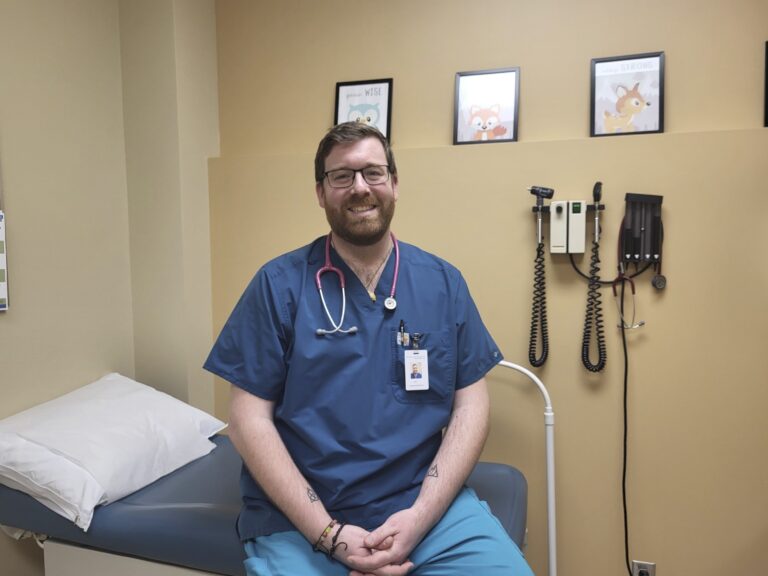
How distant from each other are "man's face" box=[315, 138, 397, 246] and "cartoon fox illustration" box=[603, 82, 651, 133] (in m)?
0.90

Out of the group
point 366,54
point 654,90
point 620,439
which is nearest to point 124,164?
point 366,54

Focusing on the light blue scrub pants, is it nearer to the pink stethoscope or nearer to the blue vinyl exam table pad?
the blue vinyl exam table pad

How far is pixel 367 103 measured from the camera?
2.15 meters

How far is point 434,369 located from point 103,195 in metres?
1.51

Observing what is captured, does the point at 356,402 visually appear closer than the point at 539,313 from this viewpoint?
Yes

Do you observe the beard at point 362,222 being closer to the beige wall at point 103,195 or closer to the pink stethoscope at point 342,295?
the pink stethoscope at point 342,295

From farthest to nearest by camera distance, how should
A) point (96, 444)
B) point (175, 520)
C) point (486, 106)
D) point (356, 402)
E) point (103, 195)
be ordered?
point (103, 195)
point (486, 106)
point (96, 444)
point (175, 520)
point (356, 402)

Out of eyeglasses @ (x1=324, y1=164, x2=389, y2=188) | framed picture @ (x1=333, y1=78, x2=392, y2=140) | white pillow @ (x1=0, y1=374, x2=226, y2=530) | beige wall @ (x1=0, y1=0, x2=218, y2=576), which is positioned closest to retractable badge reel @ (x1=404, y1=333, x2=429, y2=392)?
eyeglasses @ (x1=324, y1=164, x2=389, y2=188)

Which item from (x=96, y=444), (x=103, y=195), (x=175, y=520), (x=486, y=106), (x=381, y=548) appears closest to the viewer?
(x=381, y=548)

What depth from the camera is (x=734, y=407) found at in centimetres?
181

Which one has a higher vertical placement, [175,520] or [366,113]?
[366,113]

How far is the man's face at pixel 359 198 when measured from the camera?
143cm

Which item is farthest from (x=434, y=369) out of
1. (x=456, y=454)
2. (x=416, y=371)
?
(x=456, y=454)

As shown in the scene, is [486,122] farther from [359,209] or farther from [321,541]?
[321,541]
